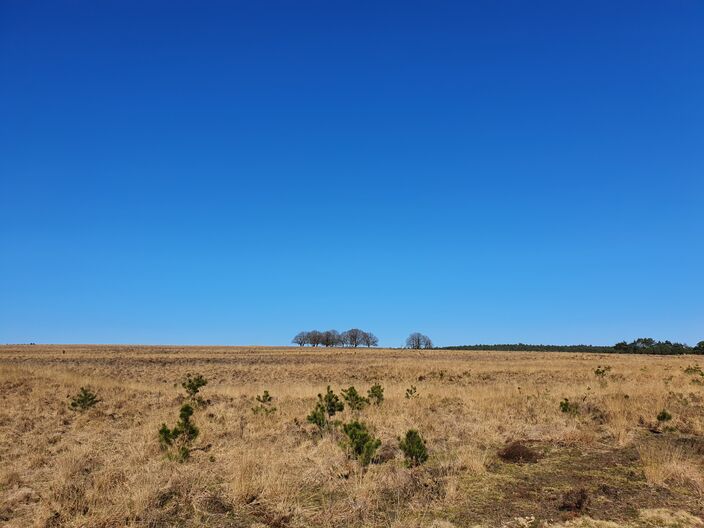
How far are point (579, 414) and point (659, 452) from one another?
6.11m

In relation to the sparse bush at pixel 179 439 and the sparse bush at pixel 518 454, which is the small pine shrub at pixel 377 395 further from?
the sparse bush at pixel 179 439

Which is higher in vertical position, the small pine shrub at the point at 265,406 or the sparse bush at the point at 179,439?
the sparse bush at the point at 179,439

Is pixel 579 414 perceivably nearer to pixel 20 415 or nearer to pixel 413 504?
pixel 413 504

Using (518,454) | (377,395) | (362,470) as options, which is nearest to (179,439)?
(362,470)

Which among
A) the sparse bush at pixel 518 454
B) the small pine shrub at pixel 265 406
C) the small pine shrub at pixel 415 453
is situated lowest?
the small pine shrub at pixel 265 406

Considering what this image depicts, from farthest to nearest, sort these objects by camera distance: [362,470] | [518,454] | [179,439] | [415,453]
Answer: [179,439]
[518,454]
[415,453]
[362,470]

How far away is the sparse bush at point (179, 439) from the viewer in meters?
10.5

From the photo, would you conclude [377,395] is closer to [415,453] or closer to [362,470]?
[415,453]

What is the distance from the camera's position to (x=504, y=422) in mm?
14461

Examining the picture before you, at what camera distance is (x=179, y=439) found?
11867 millimetres

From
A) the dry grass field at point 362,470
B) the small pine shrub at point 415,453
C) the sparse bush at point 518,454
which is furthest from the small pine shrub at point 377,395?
the small pine shrub at point 415,453

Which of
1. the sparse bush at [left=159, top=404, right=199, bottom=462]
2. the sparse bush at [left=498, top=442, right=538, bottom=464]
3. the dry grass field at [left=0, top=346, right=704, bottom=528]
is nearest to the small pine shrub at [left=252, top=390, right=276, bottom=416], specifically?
the dry grass field at [left=0, top=346, right=704, bottom=528]

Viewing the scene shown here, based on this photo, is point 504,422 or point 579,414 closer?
point 504,422

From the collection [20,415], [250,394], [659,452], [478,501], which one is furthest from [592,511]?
[250,394]
